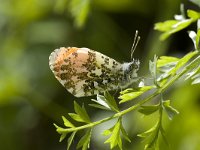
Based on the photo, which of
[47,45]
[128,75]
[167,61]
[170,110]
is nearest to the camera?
[170,110]

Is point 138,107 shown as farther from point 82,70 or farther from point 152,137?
point 82,70

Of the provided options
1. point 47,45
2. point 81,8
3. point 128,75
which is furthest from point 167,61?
point 47,45

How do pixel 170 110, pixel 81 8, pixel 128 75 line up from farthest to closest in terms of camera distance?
pixel 81 8 < pixel 128 75 < pixel 170 110

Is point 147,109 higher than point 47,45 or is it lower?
higher

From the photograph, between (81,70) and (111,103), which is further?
(81,70)

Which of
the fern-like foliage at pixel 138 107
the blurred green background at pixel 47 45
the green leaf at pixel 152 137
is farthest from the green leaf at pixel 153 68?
the blurred green background at pixel 47 45

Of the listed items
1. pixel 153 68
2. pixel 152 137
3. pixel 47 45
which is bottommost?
pixel 47 45

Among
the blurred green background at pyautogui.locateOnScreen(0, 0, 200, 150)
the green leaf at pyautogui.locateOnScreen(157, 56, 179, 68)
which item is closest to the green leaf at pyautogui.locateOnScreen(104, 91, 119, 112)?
the green leaf at pyautogui.locateOnScreen(157, 56, 179, 68)

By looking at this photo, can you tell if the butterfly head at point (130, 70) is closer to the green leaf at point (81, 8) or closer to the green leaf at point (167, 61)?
the green leaf at point (167, 61)

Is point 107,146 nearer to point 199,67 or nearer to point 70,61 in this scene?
point 70,61
